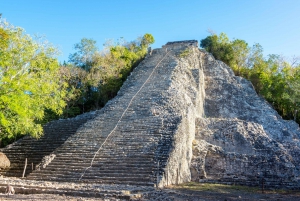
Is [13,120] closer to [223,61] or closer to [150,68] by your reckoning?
[150,68]

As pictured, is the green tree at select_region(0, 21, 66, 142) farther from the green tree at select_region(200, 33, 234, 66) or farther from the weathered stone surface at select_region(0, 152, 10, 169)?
the green tree at select_region(200, 33, 234, 66)

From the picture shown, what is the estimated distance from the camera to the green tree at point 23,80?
39.0ft

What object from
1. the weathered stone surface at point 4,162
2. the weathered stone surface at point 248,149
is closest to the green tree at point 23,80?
the weathered stone surface at point 4,162

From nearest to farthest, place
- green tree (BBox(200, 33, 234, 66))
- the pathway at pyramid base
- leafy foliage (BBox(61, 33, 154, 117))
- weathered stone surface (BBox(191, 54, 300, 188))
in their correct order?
the pathway at pyramid base → weathered stone surface (BBox(191, 54, 300, 188)) → leafy foliage (BBox(61, 33, 154, 117)) → green tree (BBox(200, 33, 234, 66))

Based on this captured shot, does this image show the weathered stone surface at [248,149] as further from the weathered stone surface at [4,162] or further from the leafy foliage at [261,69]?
the weathered stone surface at [4,162]

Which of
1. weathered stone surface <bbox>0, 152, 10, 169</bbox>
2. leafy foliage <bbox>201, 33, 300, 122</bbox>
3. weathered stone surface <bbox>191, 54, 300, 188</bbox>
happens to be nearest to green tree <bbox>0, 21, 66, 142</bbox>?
weathered stone surface <bbox>0, 152, 10, 169</bbox>

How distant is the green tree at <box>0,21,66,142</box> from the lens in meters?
11.9

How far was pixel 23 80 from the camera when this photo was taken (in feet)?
40.7

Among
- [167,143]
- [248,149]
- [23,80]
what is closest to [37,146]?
[23,80]

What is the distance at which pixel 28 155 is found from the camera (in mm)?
15195

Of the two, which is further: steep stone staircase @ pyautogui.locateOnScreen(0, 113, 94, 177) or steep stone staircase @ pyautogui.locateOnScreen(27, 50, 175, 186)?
steep stone staircase @ pyautogui.locateOnScreen(0, 113, 94, 177)

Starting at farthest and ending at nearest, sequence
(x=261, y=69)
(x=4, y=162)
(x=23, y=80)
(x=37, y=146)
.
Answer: (x=261, y=69)
(x=37, y=146)
(x=4, y=162)
(x=23, y=80)

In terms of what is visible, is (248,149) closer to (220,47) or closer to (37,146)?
(37,146)

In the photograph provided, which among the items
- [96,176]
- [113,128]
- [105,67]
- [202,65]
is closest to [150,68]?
[105,67]
